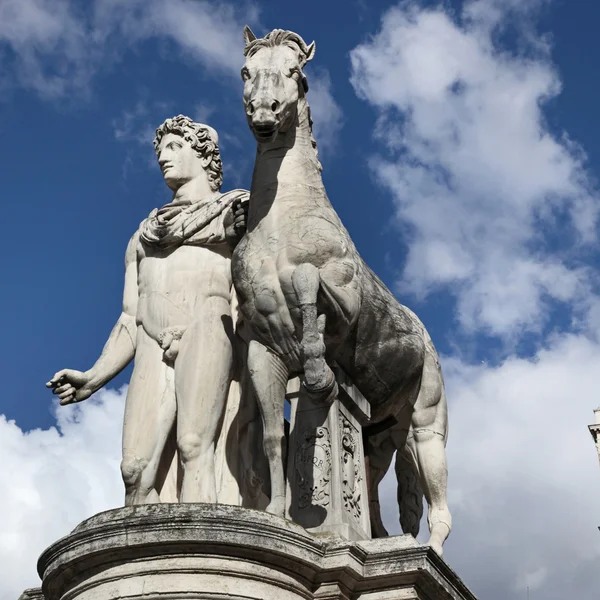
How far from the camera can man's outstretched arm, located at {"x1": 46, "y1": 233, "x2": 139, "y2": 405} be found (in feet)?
36.3

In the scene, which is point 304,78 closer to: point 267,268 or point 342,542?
point 267,268

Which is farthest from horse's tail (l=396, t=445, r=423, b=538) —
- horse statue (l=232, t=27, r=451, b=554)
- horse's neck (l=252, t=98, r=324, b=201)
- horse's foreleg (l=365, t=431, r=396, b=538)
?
horse's neck (l=252, t=98, r=324, b=201)

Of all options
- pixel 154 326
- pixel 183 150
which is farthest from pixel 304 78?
pixel 154 326

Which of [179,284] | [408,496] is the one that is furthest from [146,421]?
[408,496]

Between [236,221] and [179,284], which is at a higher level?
[236,221]

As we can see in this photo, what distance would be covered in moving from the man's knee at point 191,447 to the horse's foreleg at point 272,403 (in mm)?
727

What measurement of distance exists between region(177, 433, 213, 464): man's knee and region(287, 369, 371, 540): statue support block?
79cm

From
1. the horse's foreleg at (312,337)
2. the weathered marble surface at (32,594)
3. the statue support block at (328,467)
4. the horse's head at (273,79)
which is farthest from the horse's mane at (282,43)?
the weathered marble surface at (32,594)

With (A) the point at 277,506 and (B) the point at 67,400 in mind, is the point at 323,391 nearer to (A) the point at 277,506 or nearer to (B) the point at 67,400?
(A) the point at 277,506

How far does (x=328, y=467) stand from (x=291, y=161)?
8.87 feet

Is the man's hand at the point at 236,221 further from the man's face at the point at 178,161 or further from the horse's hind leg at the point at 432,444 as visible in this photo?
the horse's hind leg at the point at 432,444

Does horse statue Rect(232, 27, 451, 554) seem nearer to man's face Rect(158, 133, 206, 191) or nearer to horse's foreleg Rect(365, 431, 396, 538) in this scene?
horse's foreleg Rect(365, 431, 396, 538)

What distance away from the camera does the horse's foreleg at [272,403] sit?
31.4ft

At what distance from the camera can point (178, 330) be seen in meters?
10.6
